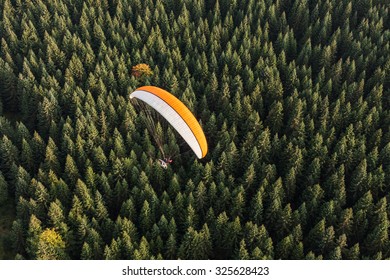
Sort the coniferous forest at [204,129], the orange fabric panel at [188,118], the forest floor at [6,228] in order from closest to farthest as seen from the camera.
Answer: the orange fabric panel at [188,118]
the coniferous forest at [204,129]
the forest floor at [6,228]

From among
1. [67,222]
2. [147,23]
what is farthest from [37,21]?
[67,222]

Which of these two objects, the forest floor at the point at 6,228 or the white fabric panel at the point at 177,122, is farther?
the forest floor at the point at 6,228

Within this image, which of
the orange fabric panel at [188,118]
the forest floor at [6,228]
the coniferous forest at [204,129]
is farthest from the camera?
the forest floor at [6,228]

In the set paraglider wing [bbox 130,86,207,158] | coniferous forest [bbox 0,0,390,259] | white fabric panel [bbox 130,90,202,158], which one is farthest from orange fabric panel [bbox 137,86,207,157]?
coniferous forest [bbox 0,0,390,259]

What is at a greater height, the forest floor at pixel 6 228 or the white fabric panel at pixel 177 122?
the white fabric panel at pixel 177 122

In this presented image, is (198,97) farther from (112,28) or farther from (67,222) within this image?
(67,222)

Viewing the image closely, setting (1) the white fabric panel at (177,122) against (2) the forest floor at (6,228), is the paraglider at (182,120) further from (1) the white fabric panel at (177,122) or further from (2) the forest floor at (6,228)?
(2) the forest floor at (6,228)

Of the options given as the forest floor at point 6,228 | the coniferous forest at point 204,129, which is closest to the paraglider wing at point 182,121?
the coniferous forest at point 204,129

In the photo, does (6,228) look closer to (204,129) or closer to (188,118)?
(204,129)
